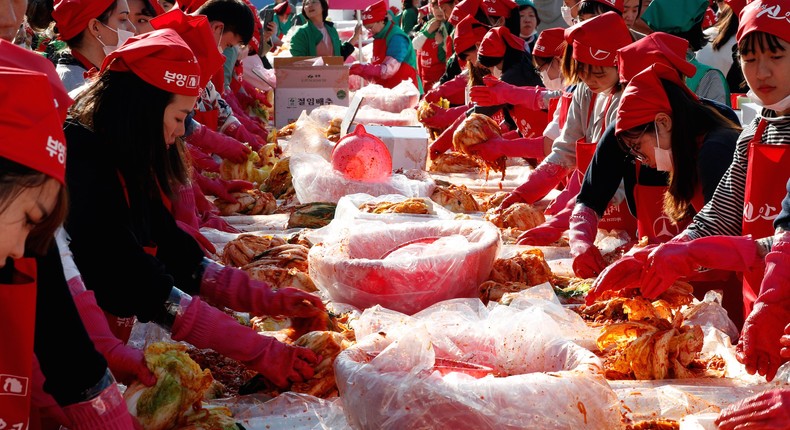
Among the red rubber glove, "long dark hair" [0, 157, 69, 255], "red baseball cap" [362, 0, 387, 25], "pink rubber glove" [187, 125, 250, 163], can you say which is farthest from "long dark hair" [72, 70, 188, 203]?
"red baseball cap" [362, 0, 387, 25]

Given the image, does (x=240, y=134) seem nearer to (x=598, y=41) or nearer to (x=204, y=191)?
(x=204, y=191)

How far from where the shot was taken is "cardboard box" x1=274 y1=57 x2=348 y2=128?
836 centimetres

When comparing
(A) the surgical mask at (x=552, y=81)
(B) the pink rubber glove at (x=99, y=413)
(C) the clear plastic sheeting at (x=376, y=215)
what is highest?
(B) the pink rubber glove at (x=99, y=413)

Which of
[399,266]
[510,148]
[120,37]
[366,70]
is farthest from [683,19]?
[366,70]

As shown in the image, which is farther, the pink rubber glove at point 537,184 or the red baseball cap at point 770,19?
the pink rubber glove at point 537,184

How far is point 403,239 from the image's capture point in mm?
3605

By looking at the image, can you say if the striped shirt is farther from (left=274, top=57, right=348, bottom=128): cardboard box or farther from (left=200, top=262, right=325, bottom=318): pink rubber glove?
(left=274, top=57, right=348, bottom=128): cardboard box

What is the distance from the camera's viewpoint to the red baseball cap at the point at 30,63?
1578 mm

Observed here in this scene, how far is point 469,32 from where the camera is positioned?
22.3 ft

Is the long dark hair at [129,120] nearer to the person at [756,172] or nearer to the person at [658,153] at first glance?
the person at [756,172]

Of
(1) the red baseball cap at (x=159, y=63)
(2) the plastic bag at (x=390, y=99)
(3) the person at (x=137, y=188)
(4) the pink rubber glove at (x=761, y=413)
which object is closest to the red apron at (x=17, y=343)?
(3) the person at (x=137, y=188)

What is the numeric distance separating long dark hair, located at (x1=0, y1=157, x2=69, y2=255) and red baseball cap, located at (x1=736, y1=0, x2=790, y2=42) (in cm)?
205

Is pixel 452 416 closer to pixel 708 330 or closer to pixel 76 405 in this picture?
pixel 76 405

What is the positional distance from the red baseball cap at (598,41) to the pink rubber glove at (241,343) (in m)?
2.24
